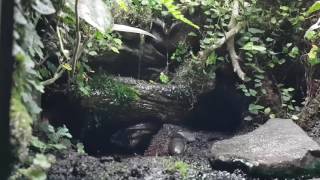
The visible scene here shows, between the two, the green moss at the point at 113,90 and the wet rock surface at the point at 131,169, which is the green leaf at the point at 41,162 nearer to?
the wet rock surface at the point at 131,169

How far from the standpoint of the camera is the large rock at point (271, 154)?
268 centimetres

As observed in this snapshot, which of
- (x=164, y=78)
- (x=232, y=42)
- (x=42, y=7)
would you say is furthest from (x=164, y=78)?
(x=42, y=7)

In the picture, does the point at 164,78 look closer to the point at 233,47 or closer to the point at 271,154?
the point at 233,47

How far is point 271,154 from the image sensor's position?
9.03 ft

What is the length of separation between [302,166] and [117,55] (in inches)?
67.3

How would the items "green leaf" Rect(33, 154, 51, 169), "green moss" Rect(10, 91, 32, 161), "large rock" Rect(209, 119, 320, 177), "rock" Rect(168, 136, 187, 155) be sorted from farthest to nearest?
1. "rock" Rect(168, 136, 187, 155)
2. "large rock" Rect(209, 119, 320, 177)
3. "green leaf" Rect(33, 154, 51, 169)
4. "green moss" Rect(10, 91, 32, 161)

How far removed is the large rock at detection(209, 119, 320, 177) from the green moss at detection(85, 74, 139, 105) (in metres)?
0.83

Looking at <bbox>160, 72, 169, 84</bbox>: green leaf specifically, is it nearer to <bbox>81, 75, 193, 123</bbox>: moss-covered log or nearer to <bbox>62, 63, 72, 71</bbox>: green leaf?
<bbox>81, 75, 193, 123</bbox>: moss-covered log

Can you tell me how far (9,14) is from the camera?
101cm

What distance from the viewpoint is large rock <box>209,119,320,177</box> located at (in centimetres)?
268

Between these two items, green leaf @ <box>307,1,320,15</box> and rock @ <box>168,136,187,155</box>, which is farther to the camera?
rock @ <box>168,136,187,155</box>

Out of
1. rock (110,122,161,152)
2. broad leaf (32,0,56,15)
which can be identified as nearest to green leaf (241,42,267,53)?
rock (110,122,161,152)

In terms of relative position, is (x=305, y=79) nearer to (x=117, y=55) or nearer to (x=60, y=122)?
(x=117, y=55)

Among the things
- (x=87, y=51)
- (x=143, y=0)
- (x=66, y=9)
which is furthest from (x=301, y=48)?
(x=66, y=9)
